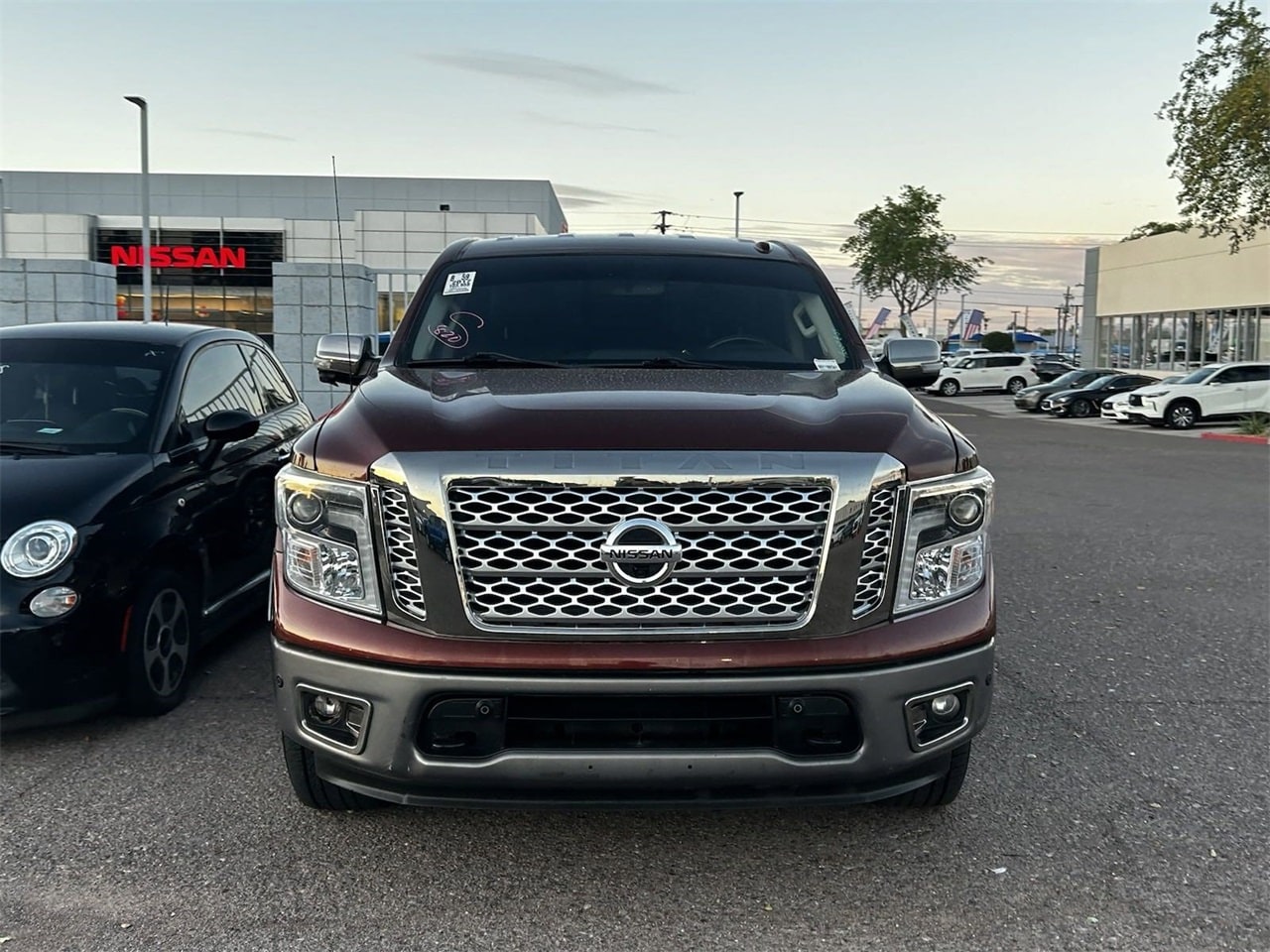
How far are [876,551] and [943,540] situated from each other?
237 mm

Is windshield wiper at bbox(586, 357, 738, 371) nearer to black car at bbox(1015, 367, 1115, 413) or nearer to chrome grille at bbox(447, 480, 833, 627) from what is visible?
chrome grille at bbox(447, 480, 833, 627)

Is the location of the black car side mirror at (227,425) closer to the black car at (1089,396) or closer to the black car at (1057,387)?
the black car at (1089,396)

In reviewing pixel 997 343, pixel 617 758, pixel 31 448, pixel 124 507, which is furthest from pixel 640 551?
pixel 997 343

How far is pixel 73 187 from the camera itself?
55.5 meters

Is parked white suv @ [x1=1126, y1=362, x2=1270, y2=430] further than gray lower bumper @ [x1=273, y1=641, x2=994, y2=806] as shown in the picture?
Yes

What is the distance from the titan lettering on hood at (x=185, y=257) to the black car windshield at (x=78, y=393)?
143 ft

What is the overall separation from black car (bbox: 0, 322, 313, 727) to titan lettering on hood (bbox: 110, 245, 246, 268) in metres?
43.2

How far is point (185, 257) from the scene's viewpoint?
1809 inches

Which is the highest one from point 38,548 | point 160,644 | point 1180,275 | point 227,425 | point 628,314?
point 1180,275

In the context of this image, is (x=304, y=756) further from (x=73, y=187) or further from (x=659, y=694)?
(x=73, y=187)

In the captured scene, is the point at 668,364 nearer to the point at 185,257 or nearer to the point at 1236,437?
the point at 1236,437

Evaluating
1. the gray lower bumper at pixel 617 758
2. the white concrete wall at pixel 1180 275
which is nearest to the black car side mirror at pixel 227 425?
the gray lower bumper at pixel 617 758

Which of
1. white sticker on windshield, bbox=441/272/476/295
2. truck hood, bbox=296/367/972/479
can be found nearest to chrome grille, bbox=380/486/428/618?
truck hood, bbox=296/367/972/479

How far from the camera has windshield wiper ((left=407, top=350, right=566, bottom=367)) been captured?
4.06 metres
